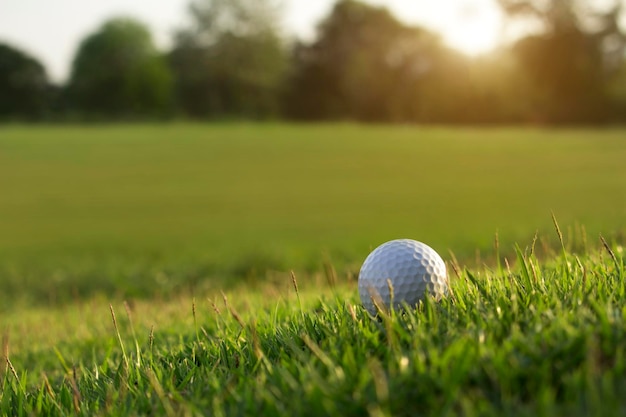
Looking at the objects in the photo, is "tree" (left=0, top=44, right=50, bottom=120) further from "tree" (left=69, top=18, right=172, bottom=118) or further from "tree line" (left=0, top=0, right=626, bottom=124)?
"tree" (left=69, top=18, right=172, bottom=118)

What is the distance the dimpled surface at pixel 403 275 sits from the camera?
2.85 metres

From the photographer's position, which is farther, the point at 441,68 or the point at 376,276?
the point at 441,68

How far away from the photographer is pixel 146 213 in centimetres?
1498

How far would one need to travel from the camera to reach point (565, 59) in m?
43.2

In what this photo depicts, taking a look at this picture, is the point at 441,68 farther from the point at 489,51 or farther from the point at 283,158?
the point at 283,158

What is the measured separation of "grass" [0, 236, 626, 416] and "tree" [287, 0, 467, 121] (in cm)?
4532

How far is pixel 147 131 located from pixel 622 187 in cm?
1999

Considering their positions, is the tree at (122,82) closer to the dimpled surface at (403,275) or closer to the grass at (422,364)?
the dimpled surface at (403,275)

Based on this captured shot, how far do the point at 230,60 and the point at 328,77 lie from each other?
365 inches

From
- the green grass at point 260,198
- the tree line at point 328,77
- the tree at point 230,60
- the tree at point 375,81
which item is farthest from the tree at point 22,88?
the tree at point 375,81

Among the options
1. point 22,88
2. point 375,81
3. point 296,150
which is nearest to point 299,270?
point 296,150

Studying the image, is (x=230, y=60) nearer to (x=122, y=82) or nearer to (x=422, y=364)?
(x=122, y=82)

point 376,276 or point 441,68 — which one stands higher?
point 441,68

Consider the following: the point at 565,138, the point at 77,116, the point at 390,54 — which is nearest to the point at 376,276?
the point at 565,138
